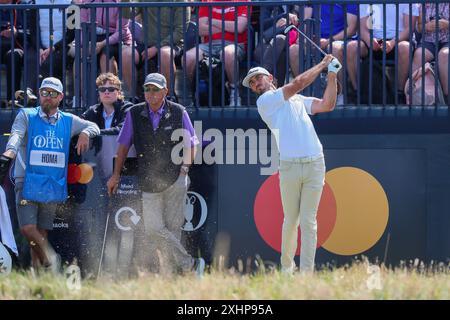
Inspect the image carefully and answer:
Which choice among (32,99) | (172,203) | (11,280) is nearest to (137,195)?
(172,203)

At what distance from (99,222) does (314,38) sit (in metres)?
2.63

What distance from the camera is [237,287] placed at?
7680mm

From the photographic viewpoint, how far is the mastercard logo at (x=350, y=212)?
1077 cm

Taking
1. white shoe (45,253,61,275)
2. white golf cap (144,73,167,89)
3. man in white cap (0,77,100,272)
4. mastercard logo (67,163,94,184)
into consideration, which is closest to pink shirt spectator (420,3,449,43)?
white golf cap (144,73,167,89)

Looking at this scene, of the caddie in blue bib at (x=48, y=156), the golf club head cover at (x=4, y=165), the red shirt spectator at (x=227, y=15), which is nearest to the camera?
the golf club head cover at (x=4, y=165)

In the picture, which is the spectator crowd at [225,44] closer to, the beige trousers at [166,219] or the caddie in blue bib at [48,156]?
the caddie in blue bib at [48,156]

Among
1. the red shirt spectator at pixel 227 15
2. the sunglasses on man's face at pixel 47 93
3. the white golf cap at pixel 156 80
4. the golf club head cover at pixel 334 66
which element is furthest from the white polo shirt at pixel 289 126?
the sunglasses on man's face at pixel 47 93

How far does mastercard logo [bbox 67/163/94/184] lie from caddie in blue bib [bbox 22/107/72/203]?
13cm

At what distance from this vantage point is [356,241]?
1081 cm

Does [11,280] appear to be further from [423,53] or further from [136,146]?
[423,53]

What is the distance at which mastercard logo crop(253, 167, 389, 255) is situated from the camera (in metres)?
10.8

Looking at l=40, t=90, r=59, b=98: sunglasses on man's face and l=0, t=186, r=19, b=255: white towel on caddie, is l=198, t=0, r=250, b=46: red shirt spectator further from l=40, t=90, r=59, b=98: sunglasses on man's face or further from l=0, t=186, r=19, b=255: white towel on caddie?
l=0, t=186, r=19, b=255: white towel on caddie

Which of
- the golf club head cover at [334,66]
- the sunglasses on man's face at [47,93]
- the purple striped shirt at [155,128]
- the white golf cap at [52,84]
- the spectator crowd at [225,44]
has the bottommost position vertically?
the purple striped shirt at [155,128]

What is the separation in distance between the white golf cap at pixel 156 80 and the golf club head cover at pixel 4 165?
1384mm
